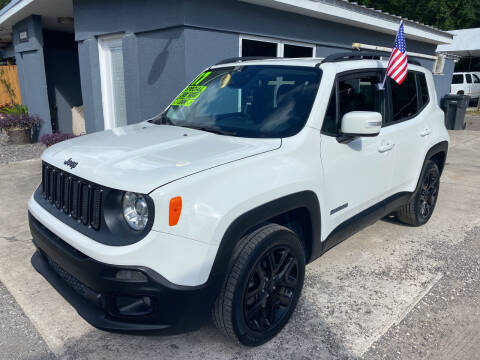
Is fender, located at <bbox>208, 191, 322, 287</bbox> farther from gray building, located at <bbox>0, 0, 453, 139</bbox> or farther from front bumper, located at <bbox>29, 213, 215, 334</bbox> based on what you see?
gray building, located at <bbox>0, 0, 453, 139</bbox>

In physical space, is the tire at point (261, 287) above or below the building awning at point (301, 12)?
below

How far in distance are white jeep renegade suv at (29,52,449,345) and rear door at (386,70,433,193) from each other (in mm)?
38

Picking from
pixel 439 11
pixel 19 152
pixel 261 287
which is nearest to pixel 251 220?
pixel 261 287

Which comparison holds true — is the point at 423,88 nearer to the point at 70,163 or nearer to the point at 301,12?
the point at 70,163

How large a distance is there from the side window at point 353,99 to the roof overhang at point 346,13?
3.85 m

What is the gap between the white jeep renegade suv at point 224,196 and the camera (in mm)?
2139

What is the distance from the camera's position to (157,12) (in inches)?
254

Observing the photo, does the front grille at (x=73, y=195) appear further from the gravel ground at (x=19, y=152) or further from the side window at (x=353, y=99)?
the gravel ground at (x=19, y=152)

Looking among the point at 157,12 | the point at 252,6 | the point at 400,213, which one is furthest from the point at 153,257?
the point at 252,6

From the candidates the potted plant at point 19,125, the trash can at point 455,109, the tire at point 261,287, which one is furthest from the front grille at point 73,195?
the trash can at point 455,109

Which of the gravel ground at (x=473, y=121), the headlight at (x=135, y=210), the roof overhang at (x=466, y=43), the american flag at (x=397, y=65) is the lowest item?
the gravel ground at (x=473, y=121)

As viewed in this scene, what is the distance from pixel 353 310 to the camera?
3070 millimetres

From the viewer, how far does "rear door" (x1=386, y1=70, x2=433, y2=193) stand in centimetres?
377

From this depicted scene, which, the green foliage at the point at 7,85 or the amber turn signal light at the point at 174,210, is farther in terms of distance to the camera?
the green foliage at the point at 7,85
